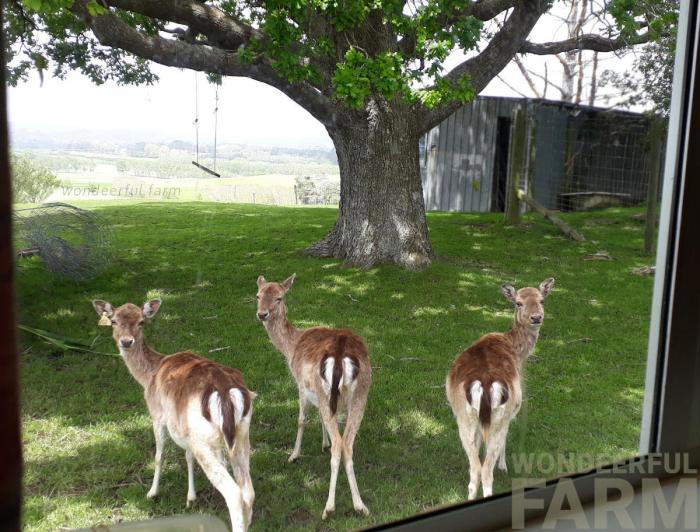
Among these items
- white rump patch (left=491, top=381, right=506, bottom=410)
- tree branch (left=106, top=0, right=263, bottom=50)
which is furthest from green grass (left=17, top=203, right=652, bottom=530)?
tree branch (left=106, top=0, right=263, bottom=50)

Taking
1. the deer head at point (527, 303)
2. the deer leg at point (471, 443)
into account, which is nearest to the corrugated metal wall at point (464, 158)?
the deer head at point (527, 303)

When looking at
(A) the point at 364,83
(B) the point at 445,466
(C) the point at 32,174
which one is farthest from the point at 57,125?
(B) the point at 445,466

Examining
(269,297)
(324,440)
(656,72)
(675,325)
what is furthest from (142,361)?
(656,72)

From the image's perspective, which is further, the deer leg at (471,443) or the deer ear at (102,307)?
the deer leg at (471,443)

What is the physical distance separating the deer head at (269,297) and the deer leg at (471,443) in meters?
0.54

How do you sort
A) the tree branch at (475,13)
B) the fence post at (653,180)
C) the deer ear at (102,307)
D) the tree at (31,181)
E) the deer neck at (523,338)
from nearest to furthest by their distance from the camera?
the tree at (31,181)
the deer ear at (102,307)
the tree branch at (475,13)
the deer neck at (523,338)
the fence post at (653,180)

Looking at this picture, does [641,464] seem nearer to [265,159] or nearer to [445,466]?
[445,466]

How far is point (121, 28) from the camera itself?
1.24 metres

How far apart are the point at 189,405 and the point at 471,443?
2.36ft

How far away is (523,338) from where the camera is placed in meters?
1.70

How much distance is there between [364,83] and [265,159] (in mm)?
305

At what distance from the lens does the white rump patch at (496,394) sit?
1.58m

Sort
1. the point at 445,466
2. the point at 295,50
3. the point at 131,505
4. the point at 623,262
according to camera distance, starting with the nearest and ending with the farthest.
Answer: the point at 131,505 → the point at 295,50 → the point at 445,466 → the point at 623,262

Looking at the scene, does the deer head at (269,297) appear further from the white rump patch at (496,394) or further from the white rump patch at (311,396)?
the white rump patch at (496,394)
